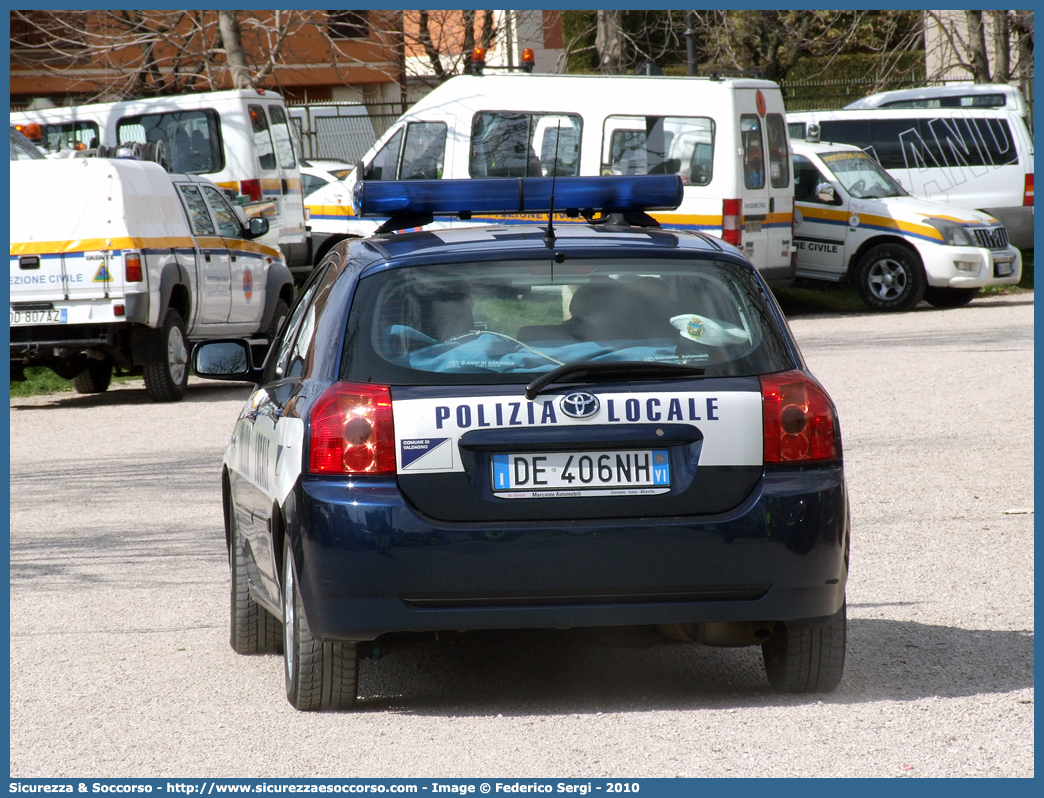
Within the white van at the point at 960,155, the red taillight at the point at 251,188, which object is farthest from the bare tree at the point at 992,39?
the red taillight at the point at 251,188

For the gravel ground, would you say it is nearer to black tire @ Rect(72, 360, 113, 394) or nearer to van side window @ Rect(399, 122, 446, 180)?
black tire @ Rect(72, 360, 113, 394)

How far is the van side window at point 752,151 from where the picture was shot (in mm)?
18263

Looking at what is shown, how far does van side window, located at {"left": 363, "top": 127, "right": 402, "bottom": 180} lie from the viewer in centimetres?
1952

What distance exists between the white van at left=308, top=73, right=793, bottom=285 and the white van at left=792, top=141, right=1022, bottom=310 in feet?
4.60

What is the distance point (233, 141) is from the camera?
2028cm

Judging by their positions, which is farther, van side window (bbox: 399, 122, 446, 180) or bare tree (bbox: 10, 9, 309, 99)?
bare tree (bbox: 10, 9, 309, 99)

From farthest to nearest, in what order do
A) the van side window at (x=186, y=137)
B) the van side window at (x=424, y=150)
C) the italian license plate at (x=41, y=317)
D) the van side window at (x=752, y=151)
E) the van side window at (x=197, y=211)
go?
the van side window at (x=186, y=137), the van side window at (x=424, y=150), the van side window at (x=752, y=151), the van side window at (x=197, y=211), the italian license plate at (x=41, y=317)

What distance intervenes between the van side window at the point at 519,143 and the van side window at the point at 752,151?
193 cm

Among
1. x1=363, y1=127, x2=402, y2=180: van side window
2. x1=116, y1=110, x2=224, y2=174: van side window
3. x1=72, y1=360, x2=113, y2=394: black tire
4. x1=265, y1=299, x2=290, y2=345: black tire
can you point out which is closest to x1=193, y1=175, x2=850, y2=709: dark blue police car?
x1=72, y1=360, x2=113, y2=394: black tire

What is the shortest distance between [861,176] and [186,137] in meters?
8.79

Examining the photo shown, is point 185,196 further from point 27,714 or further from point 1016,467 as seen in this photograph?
point 27,714

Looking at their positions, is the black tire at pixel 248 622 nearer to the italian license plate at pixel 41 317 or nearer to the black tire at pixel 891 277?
the italian license plate at pixel 41 317

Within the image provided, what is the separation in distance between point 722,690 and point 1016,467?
16.7 ft
